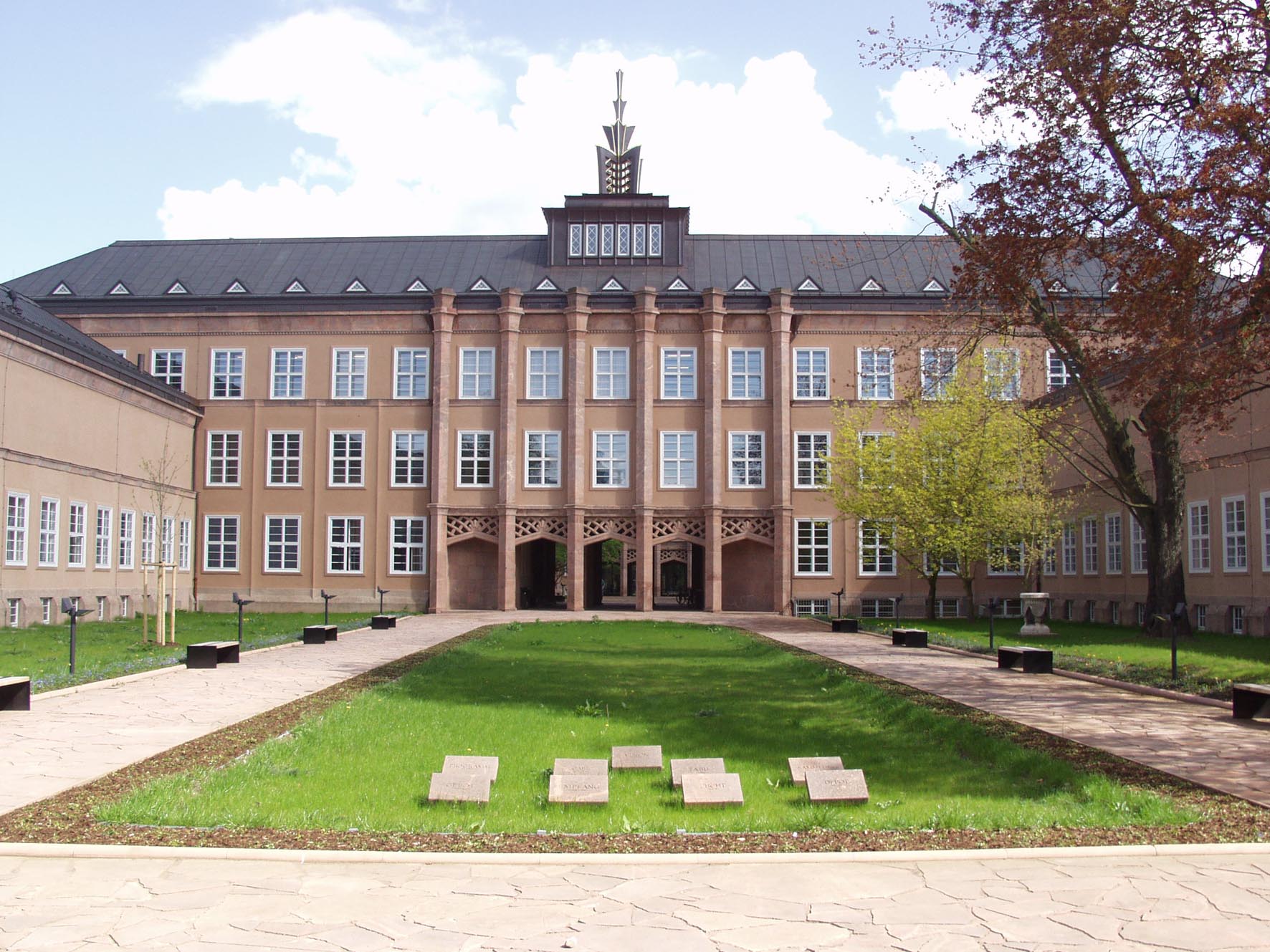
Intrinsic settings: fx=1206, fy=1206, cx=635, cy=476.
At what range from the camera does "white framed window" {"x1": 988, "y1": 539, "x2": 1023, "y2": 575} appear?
36625 mm

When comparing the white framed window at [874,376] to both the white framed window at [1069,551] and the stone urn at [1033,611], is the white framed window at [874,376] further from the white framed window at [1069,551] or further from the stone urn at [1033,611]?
the stone urn at [1033,611]

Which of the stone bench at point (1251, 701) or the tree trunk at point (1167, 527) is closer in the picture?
the stone bench at point (1251, 701)

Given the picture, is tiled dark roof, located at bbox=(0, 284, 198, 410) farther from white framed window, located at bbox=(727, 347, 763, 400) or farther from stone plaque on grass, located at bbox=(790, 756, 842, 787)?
stone plaque on grass, located at bbox=(790, 756, 842, 787)

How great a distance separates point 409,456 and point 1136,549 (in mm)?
25972

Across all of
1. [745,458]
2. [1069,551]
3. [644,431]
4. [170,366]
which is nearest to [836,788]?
[1069,551]

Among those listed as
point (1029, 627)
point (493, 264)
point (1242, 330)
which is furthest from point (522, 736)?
point (493, 264)

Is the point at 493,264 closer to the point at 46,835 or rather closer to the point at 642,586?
the point at 642,586

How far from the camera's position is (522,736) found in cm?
1259

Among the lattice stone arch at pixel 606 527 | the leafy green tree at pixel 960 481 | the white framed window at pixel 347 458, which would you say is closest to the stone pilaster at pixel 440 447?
the white framed window at pixel 347 458

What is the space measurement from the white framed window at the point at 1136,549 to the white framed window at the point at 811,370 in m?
13.0

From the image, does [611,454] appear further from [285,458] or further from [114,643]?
[114,643]

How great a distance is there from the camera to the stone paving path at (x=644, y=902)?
231 inches

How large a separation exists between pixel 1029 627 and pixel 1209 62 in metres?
17.0

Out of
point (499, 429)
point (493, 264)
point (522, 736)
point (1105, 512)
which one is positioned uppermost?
point (493, 264)
